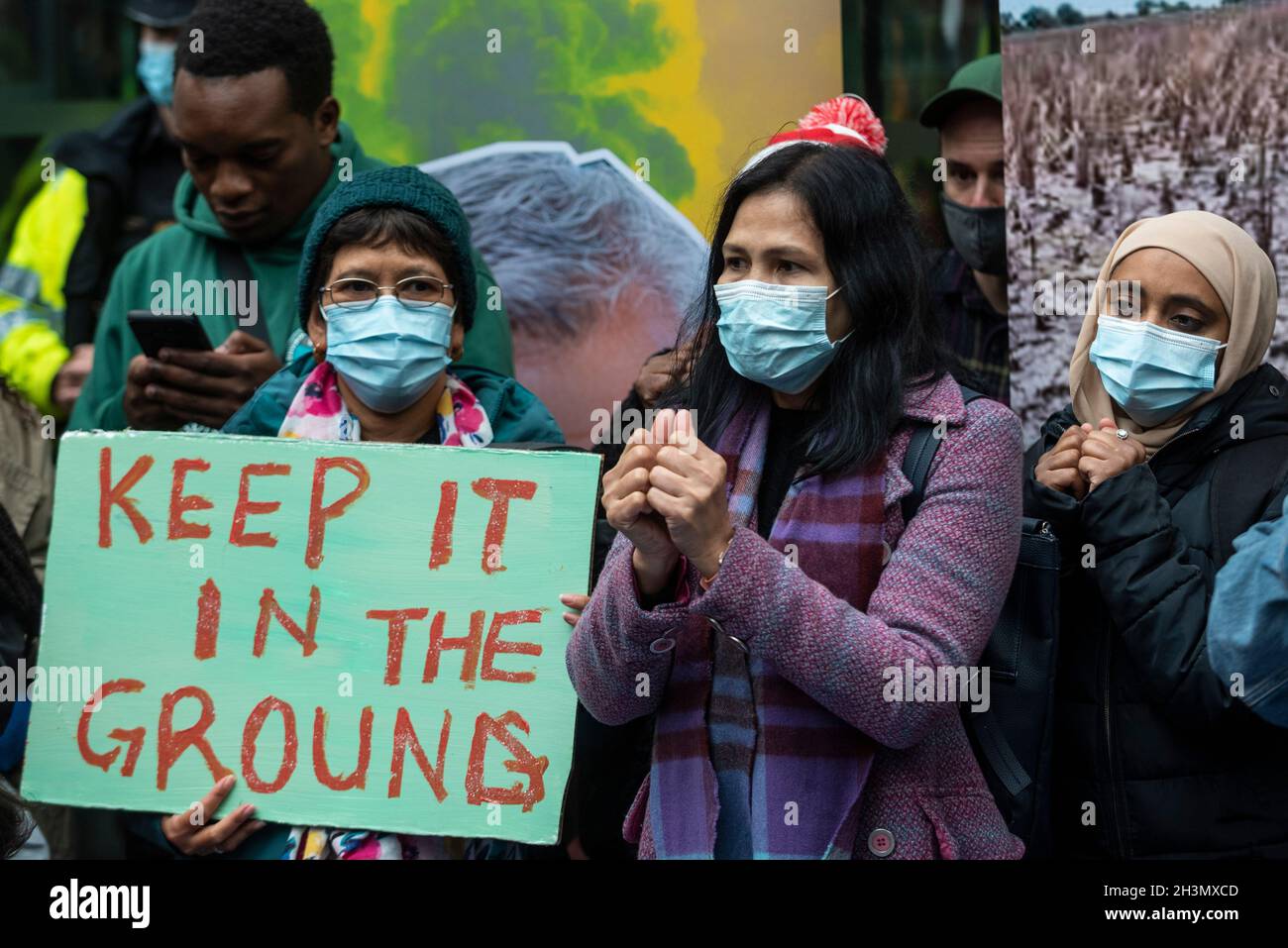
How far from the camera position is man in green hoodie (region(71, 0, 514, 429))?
4.46 metres

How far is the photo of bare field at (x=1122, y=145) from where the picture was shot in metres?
4.41

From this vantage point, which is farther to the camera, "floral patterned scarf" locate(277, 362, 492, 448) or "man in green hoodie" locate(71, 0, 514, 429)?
"man in green hoodie" locate(71, 0, 514, 429)

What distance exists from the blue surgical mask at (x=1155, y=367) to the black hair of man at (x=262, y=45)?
2.30m

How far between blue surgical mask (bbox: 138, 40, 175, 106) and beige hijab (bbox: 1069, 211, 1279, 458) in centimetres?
319

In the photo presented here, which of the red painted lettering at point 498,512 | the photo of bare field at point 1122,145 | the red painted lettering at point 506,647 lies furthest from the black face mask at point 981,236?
the red painted lettering at point 506,647

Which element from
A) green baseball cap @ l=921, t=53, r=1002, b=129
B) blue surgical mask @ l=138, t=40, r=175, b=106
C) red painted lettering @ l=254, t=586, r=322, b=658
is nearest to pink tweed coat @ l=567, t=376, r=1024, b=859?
red painted lettering @ l=254, t=586, r=322, b=658

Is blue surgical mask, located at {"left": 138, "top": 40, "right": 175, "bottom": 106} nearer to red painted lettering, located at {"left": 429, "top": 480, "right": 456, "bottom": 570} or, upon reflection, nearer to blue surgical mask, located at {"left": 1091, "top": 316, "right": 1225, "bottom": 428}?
red painted lettering, located at {"left": 429, "top": 480, "right": 456, "bottom": 570}

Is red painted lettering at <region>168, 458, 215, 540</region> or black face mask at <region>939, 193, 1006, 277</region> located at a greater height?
black face mask at <region>939, 193, 1006, 277</region>

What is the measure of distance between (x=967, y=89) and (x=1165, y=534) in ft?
6.29

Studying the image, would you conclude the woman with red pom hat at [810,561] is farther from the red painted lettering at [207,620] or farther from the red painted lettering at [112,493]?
the red painted lettering at [112,493]

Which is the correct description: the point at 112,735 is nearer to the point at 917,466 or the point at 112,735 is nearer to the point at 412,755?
the point at 412,755

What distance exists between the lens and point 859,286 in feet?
10.5

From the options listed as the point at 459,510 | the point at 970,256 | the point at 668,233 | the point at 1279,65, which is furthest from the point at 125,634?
the point at 1279,65

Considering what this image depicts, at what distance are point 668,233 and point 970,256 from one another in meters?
0.93
